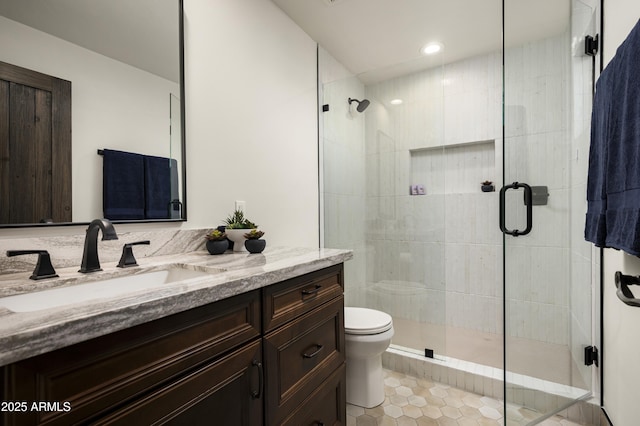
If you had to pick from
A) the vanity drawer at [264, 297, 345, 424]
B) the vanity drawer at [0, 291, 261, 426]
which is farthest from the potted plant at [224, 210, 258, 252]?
the vanity drawer at [0, 291, 261, 426]

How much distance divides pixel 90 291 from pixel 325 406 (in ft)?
3.33

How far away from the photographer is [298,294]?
3.76 ft

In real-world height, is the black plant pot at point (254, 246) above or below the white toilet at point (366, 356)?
above

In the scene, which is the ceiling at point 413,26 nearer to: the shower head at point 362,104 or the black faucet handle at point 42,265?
the shower head at point 362,104

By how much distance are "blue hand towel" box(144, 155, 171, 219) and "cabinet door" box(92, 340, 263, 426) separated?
2.52 ft

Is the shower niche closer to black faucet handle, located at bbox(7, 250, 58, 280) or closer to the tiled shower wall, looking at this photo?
the tiled shower wall

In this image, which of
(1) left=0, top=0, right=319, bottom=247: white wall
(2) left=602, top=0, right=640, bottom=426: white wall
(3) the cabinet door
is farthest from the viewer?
(1) left=0, top=0, right=319, bottom=247: white wall

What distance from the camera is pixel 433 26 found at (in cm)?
224

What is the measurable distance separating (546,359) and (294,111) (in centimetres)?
218

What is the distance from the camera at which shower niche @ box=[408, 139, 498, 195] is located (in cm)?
236

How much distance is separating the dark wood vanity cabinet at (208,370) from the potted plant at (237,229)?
0.47 m

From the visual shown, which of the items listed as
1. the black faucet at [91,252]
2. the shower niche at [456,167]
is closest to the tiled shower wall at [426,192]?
the shower niche at [456,167]

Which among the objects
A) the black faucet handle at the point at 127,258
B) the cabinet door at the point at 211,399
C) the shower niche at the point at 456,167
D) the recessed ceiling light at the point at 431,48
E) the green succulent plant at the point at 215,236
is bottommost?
the cabinet door at the point at 211,399

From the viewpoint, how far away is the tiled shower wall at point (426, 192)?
231 cm
